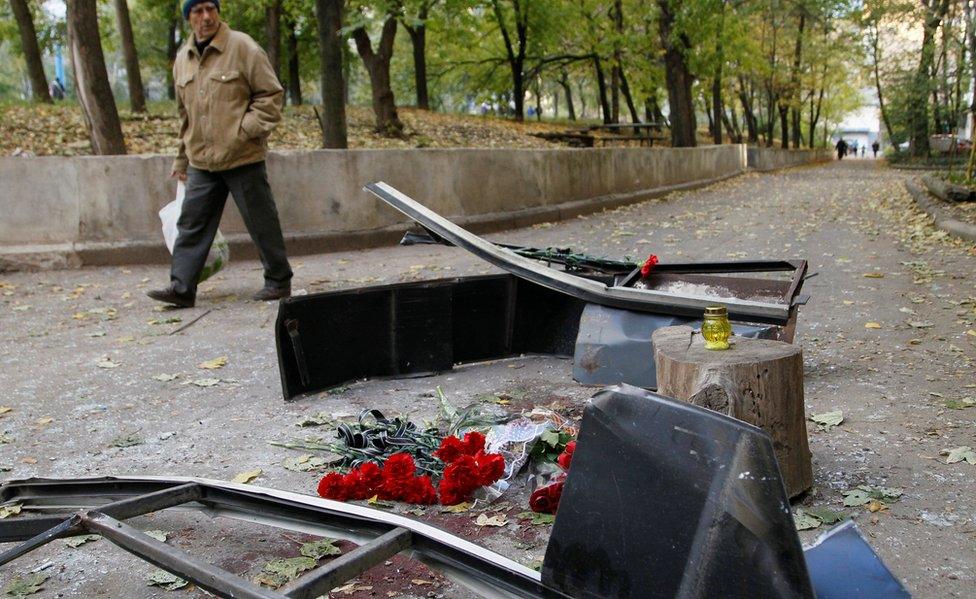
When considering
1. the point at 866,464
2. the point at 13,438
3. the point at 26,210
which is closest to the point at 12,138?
the point at 26,210

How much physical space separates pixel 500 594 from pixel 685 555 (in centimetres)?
51

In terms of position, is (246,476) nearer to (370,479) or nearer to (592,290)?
(370,479)

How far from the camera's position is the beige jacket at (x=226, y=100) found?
270 inches

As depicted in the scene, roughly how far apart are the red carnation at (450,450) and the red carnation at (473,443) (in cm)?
2

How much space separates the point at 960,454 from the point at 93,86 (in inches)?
406

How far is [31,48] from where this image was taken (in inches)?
766

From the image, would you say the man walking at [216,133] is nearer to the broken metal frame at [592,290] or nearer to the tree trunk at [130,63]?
the broken metal frame at [592,290]

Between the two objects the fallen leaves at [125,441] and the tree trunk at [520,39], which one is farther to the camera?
the tree trunk at [520,39]

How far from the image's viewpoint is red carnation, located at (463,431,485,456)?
352 cm

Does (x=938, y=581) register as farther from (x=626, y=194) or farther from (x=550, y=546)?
(x=626, y=194)

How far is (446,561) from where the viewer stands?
2283 mm

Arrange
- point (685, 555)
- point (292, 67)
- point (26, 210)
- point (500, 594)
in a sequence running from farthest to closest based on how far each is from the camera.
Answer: point (292, 67) → point (26, 210) → point (500, 594) → point (685, 555)

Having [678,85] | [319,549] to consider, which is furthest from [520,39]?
[319,549]

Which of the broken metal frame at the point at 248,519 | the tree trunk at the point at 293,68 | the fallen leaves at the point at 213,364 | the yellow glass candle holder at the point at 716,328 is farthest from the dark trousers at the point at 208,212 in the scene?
the tree trunk at the point at 293,68
